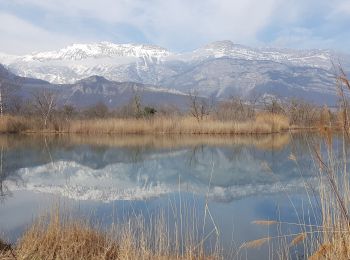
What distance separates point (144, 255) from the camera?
368cm

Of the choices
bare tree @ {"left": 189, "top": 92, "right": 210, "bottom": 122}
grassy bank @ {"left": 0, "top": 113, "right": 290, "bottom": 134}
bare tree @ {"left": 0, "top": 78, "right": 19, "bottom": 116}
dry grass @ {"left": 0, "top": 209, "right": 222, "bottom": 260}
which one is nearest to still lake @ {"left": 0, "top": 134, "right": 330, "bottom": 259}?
dry grass @ {"left": 0, "top": 209, "right": 222, "bottom": 260}

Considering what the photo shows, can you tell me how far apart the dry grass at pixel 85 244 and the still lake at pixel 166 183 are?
0.42 m

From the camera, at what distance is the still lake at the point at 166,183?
606 centimetres

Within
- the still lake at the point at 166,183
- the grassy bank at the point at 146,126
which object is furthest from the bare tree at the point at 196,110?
the still lake at the point at 166,183

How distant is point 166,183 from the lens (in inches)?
401

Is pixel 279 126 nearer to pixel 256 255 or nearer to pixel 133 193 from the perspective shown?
pixel 133 193

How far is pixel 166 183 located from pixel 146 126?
600 inches

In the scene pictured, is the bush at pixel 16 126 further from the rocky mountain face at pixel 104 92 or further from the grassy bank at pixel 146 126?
the rocky mountain face at pixel 104 92

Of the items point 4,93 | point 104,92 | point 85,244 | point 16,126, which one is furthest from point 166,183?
point 104,92

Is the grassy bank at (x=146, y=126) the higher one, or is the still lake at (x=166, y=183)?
the grassy bank at (x=146, y=126)

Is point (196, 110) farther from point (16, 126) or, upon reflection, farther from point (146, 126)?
point (16, 126)

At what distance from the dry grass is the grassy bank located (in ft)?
66.7

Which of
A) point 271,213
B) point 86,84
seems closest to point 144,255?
point 271,213

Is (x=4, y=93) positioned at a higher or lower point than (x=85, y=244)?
higher
